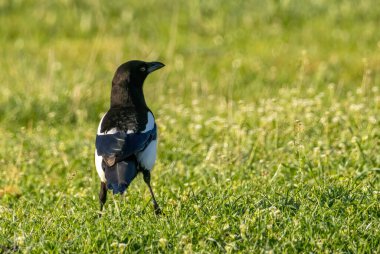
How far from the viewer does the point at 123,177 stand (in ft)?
19.7

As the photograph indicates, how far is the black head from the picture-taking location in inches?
270

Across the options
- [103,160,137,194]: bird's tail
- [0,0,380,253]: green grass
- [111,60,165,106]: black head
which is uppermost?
[111,60,165,106]: black head

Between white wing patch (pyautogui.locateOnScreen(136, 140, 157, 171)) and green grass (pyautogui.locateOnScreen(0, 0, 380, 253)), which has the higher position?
white wing patch (pyautogui.locateOnScreen(136, 140, 157, 171))

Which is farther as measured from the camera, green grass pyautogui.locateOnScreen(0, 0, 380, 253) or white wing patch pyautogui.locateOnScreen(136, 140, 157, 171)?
white wing patch pyautogui.locateOnScreen(136, 140, 157, 171)

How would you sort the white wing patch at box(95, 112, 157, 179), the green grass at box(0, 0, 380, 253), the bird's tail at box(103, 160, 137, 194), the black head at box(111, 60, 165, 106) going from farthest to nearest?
the black head at box(111, 60, 165, 106), the white wing patch at box(95, 112, 157, 179), the bird's tail at box(103, 160, 137, 194), the green grass at box(0, 0, 380, 253)

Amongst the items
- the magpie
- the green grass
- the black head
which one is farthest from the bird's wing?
the black head

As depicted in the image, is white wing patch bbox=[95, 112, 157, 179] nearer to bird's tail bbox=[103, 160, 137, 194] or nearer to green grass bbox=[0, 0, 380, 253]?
bird's tail bbox=[103, 160, 137, 194]

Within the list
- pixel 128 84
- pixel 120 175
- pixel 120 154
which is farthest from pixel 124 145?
pixel 128 84

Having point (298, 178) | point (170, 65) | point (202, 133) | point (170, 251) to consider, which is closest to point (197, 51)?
point (170, 65)

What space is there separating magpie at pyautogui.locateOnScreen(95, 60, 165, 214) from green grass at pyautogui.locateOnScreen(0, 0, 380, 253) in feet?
0.62

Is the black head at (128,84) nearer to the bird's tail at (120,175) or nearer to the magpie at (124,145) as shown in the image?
the magpie at (124,145)

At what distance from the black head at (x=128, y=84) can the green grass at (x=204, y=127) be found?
2.27 feet

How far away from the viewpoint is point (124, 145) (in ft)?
20.0

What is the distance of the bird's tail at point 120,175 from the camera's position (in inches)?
233
